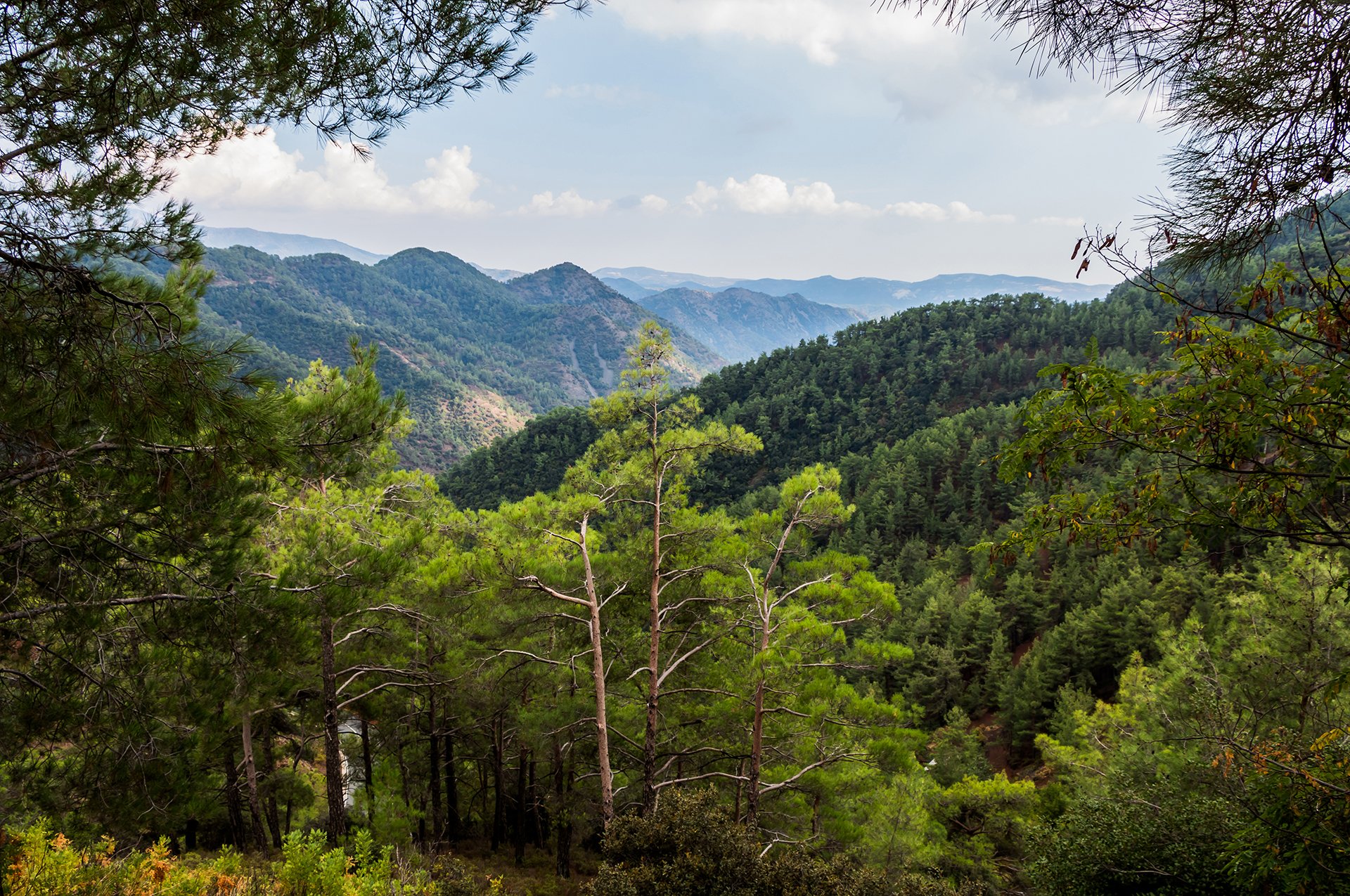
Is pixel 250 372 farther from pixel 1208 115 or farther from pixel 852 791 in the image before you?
pixel 852 791

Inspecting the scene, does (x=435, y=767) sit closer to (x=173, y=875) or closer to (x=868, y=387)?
(x=173, y=875)

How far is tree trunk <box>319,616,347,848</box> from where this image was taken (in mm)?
6914

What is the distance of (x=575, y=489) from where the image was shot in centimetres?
770

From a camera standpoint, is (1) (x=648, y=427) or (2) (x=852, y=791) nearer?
(1) (x=648, y=427)

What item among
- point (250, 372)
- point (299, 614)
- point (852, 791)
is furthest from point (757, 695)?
point (250, 372)

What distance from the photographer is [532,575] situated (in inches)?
270

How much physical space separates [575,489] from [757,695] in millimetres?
3230

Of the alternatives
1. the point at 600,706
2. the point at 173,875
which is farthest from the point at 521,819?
the point at 173,875

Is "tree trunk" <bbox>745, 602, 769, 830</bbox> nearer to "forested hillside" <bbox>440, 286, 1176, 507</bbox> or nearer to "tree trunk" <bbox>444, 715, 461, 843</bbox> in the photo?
"tree trunk" <bbox>444, 715, 461, 843</bbox>

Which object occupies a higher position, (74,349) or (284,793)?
(74,349)

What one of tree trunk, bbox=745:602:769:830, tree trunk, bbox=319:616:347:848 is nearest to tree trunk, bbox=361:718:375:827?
tree trunk, bbox=319:616:347:848

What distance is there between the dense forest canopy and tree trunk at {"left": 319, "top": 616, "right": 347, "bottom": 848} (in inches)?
2.1

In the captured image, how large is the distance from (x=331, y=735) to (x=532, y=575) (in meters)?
3.04

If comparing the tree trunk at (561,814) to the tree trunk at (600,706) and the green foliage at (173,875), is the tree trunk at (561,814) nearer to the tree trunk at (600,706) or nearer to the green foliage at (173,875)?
the tree trunk at (600,706)
